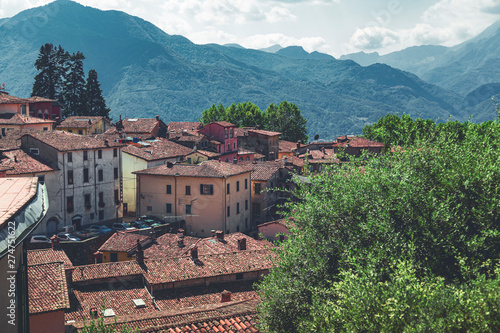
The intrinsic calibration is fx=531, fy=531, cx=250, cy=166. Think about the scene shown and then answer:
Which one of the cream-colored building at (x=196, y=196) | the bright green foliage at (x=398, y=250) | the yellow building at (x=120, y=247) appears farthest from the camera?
the cream-colored building at (x=196, y=196)

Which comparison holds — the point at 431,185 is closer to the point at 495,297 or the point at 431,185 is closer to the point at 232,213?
the point at 495,297

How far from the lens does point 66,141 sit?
4962cm

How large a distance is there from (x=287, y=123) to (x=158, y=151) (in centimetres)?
5121

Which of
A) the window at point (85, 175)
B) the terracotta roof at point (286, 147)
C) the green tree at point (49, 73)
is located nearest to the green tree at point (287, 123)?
the terracotta roof at point (286, 147)

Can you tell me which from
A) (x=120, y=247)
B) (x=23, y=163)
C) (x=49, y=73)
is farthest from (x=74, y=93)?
(x=120, y=247)

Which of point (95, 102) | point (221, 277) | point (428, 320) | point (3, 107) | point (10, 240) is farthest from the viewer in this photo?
point (95, 102)

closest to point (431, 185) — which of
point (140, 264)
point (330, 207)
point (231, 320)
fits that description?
point (330, 207)

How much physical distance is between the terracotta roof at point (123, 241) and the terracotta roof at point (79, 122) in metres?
39.8

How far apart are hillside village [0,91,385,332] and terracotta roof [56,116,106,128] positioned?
0.17 meters

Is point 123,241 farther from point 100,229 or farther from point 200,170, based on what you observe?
point 200,170

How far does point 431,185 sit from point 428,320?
6.36m

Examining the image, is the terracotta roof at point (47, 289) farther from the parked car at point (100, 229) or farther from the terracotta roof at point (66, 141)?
the terracotta roof at point (66, 141)

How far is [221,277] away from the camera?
A: 31.7 metres

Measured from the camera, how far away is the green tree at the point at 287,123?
106688mm
